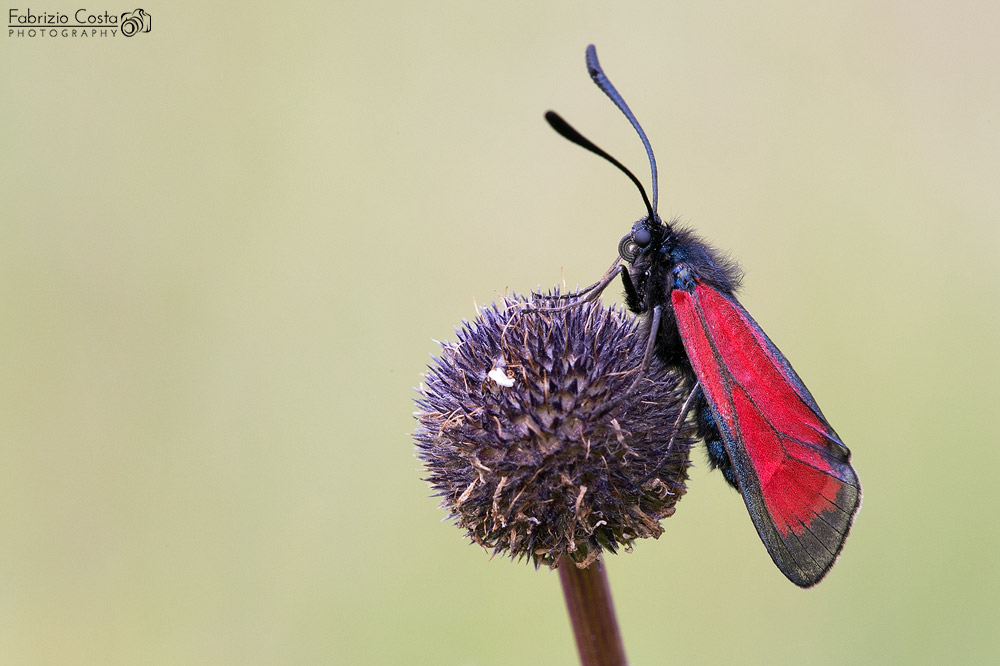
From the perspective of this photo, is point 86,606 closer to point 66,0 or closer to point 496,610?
point 496,610

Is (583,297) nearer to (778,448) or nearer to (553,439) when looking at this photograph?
(553,439)

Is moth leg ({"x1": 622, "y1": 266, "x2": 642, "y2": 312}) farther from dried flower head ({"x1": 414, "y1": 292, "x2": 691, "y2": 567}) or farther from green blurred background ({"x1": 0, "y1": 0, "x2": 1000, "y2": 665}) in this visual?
green blurred background ({"x1": 0, "y1": 0, "x2": 1000, "y2": 665})

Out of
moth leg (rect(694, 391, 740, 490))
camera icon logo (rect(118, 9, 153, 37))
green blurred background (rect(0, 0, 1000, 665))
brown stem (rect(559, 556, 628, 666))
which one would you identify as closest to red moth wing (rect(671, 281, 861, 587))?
moth leg (rect(694, 391, 740, 490))

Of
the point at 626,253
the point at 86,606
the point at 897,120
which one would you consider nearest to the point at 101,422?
the point at 86,606

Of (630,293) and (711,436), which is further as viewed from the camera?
(630,293)

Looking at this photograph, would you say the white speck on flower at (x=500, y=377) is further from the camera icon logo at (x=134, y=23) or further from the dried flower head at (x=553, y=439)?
the camera icon logo at (x=134, y=23)

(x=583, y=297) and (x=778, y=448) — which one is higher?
(x=583, y=297)

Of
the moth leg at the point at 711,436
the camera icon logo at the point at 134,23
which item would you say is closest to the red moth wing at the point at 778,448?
the moth leg at the point at 711,436


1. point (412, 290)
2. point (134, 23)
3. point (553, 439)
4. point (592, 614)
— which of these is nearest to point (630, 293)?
point (553, 439)
